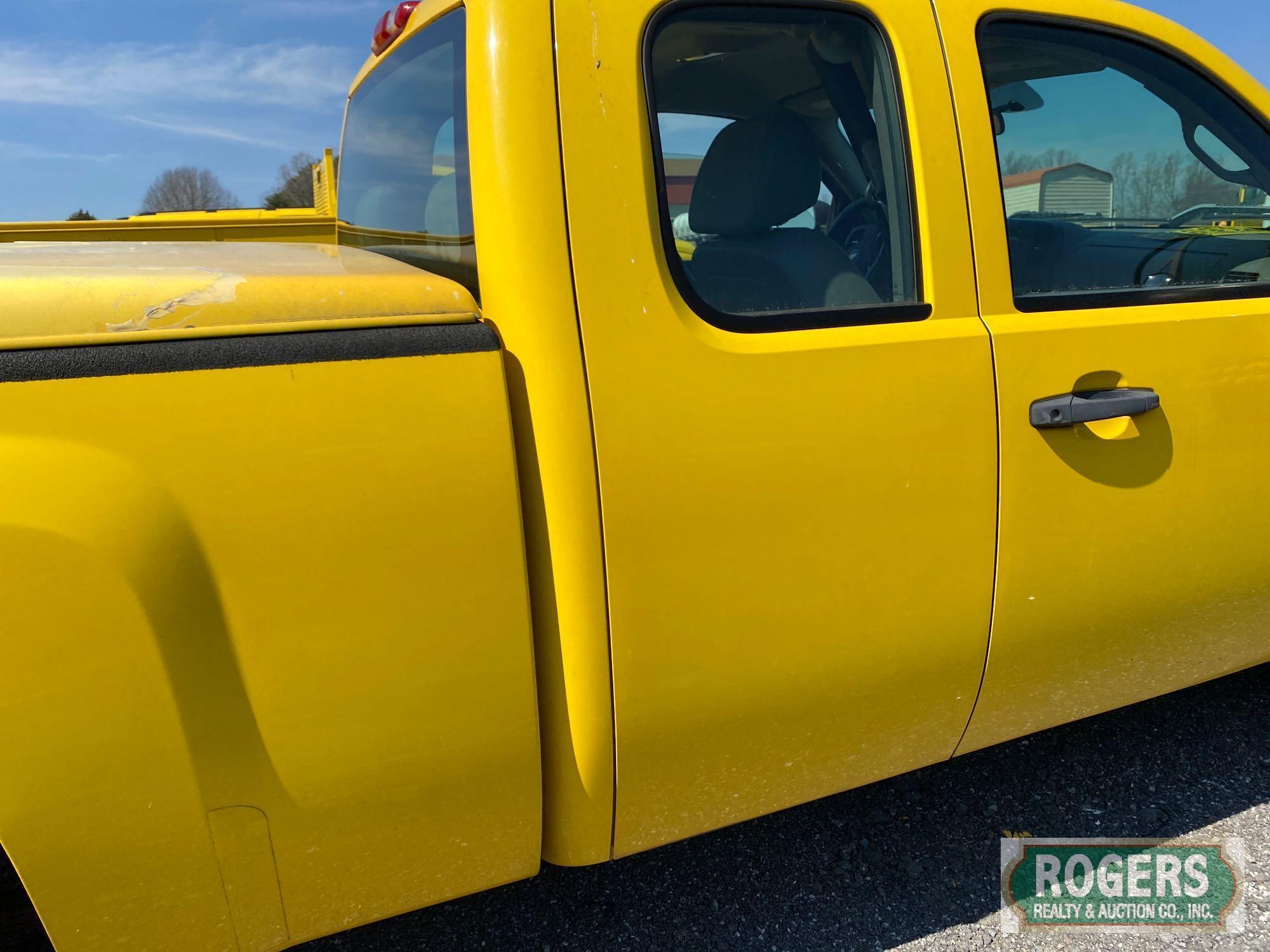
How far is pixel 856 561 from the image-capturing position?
5.38 feet

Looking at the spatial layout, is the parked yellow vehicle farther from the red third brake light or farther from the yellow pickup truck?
the yellow pickup truck

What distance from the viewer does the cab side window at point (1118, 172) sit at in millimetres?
1884

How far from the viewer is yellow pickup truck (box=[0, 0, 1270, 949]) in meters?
1.23

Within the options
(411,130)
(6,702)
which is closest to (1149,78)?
(411,130)

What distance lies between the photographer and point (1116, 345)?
72.3 inches

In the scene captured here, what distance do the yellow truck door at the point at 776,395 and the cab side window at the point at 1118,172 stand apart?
0.78 feet

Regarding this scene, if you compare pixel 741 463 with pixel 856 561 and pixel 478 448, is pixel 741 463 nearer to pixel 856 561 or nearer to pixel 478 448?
pixel 856 561

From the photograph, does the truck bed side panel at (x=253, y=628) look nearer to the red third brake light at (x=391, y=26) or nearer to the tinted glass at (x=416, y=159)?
the tinted glass at (x=416, y=159)

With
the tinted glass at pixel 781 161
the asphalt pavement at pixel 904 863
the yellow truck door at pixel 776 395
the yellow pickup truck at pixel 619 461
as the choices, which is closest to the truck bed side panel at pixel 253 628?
the yellow pickup truck at pixel 619 461

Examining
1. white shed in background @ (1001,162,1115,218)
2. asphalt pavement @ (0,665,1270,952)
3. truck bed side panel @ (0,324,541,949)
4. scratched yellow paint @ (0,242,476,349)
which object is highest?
white shed in background @ (1001,162,1115,218)

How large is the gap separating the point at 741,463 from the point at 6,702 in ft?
3.48

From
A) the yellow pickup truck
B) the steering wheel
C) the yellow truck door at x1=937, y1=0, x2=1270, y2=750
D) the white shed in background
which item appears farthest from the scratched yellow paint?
the white shed in background

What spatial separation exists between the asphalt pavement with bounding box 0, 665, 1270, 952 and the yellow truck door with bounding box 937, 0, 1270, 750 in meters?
0.46

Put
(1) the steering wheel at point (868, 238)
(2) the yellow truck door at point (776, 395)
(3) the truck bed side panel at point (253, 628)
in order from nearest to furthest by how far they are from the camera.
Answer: (3) the truck bed side panel at point (253, 628), (2) the yellow truck door at point (776, 395), (1) the steering wheel at point (868, 238)
